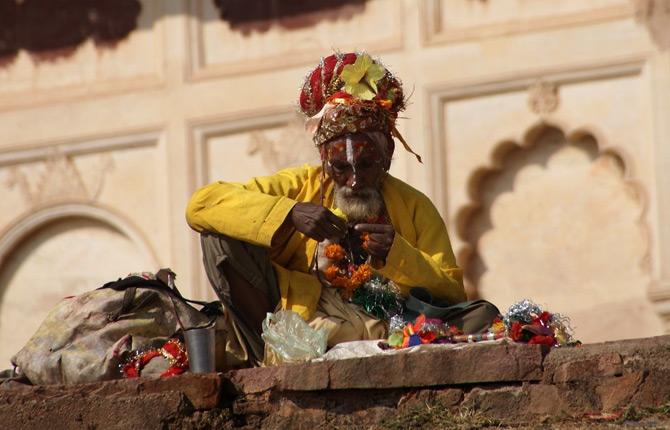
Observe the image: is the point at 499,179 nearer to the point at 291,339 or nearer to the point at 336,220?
the point at 336,220

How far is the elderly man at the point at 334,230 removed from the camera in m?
9.47

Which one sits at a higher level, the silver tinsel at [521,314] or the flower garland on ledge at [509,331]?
the silver tinsel at [521,314]

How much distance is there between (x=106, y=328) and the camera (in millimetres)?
9547

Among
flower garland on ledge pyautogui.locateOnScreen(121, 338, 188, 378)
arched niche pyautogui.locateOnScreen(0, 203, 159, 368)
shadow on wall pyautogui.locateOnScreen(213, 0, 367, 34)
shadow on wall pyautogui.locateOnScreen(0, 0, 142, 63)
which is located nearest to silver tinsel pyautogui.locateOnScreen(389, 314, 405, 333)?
flower garland on ledge pyautogui.locateOnScreen(121, 338, 188, 378)

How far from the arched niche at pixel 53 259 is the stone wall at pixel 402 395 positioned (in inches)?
334

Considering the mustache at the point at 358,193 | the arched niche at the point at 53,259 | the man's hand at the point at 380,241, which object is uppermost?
the mustache at the point at 358,193

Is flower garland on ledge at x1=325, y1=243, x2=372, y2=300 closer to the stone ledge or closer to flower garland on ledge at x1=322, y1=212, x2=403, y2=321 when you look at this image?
flower garland on ledge at x1=322, y1=212, x2=403, y2=321

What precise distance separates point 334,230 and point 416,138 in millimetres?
7178

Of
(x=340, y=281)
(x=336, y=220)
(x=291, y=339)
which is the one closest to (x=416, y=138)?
(x=340, y=281)

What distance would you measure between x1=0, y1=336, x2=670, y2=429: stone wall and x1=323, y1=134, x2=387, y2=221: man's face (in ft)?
3.11

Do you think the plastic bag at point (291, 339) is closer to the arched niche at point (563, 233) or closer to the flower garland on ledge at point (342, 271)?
the flower garland on ledge at point (342, 271)

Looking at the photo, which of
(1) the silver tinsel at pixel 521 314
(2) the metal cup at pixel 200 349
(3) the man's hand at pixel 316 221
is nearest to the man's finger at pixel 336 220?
(3) the man's hand at pixel 316 221

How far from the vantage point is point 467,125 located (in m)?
16.5

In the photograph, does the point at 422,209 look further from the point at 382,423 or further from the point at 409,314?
the point at 382,423
